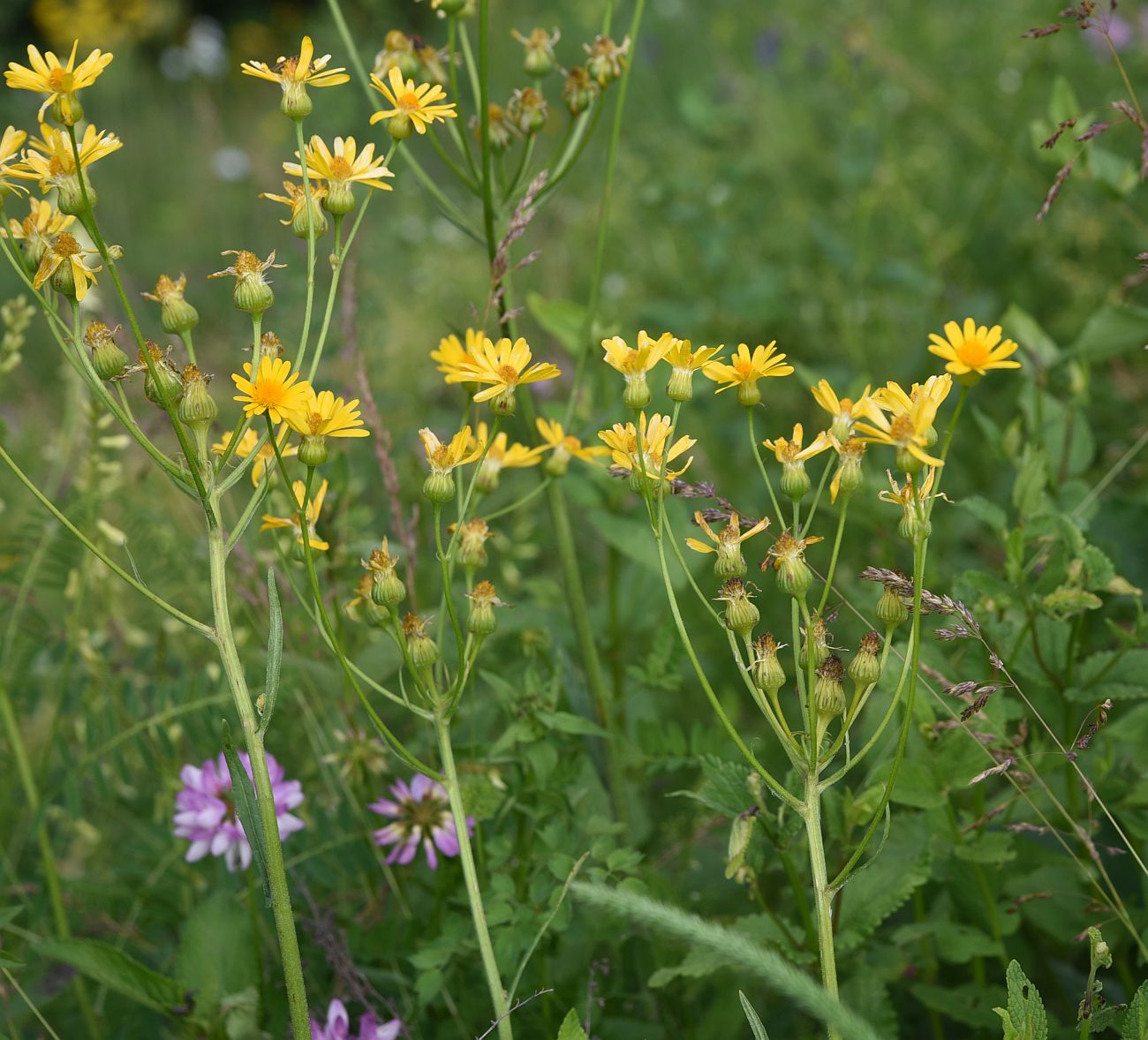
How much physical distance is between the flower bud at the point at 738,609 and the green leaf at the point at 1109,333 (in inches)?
34.2

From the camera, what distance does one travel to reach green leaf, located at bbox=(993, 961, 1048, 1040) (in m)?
0.87

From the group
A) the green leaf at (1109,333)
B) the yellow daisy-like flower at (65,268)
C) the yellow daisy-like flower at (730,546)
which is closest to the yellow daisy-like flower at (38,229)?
the yellow daisy-like flower at (65,268)

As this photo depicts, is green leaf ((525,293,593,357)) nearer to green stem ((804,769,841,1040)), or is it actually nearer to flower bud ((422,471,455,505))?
flower bud ((422,471,455,505))

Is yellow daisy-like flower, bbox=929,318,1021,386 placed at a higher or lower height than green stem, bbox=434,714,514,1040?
higher

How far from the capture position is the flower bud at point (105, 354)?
911 millimetres

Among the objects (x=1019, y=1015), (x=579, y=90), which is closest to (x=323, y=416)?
(x=579, y=90)

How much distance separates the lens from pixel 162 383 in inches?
35.6

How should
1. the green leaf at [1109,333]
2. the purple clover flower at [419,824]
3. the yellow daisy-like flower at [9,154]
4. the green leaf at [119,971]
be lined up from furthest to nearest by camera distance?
the green leaf at [1109,333], the purple clover flower at [419,824], the green leaf at [119,971], the yellow daisy-like flower at [9,154]

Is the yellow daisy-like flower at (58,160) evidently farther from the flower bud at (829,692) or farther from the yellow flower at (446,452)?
the flower bud at (829,692)

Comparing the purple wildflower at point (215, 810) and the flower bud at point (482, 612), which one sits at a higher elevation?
the flower bud at point (482, 612)

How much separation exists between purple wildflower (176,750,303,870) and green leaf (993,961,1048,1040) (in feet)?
2.38

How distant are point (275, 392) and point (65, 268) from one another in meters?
0.19

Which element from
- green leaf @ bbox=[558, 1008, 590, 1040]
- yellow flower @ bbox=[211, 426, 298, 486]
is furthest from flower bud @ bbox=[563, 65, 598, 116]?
green leaf @ bbox=[558, 1008, 590, 1040]

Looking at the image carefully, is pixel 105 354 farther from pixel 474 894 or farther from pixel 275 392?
pixel 474 894
